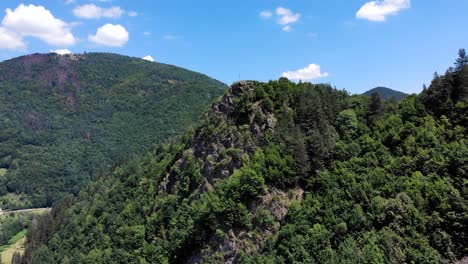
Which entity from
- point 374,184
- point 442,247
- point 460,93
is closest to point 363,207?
point 374,184

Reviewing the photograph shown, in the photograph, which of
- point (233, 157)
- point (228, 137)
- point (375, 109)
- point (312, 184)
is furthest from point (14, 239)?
point (375, 109)

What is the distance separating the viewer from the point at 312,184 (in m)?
64.9

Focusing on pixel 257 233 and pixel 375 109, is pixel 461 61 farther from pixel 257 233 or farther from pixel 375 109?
pixel 257 233

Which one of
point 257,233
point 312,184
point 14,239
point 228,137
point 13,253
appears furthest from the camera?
point 14,239

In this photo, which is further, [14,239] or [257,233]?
[14,239]

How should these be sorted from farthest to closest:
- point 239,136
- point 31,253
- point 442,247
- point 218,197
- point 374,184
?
point 31,253
point 239,136
point 218,197
point 374,184
point 442,247

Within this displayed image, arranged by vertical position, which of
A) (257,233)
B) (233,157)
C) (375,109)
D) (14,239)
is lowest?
(14,239)

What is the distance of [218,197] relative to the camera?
212 feet

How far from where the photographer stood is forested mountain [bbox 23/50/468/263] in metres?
54.0

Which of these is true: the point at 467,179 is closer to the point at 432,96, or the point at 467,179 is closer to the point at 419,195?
the point at 419,195

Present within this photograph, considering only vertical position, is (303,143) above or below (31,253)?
above

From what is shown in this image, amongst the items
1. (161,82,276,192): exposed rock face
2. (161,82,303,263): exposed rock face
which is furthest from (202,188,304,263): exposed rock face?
(161,82,276,192): exposed rock face

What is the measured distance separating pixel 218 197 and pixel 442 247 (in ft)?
108

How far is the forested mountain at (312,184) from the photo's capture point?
54000 mm
